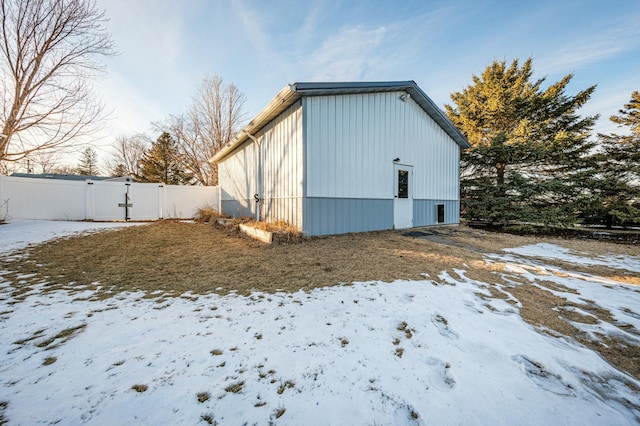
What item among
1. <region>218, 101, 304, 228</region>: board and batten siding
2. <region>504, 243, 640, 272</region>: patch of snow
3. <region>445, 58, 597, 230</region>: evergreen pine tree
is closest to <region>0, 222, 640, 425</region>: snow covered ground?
<region>504, 243, 640, 272</region>: patch of snow

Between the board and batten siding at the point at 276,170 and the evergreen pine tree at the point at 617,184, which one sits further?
the evergreen pine tree at the point at 617,184

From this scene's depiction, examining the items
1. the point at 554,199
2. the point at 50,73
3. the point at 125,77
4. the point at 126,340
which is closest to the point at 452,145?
the point at 554,199

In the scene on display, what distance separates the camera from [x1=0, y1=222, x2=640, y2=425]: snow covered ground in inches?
49.3

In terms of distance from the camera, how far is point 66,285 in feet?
9.53

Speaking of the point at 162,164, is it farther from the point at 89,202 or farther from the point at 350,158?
the point at 350,158

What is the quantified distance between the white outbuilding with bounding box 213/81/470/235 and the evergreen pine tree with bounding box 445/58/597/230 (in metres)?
2.27

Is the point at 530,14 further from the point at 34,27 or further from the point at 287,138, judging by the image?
the point at 34,27

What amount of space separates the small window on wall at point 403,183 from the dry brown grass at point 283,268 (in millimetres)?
2381

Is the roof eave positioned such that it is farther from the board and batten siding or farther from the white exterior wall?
the white exterior wall

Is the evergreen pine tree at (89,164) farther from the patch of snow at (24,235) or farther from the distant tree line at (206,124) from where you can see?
the patch of snow at (24,235)

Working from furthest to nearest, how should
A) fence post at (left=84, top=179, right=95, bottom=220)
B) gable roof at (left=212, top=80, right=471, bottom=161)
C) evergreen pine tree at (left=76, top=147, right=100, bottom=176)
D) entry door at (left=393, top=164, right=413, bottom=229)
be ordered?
evergreen pine tree at (left=76, top=147, right=100, bottom=176) < fence post at (left=84, top=179, right=95, bottom=220) < entry door at (left=393, top=164, right=413, bottom=229) < gable roof at (left=212, top=80, right=471, bottom=161)

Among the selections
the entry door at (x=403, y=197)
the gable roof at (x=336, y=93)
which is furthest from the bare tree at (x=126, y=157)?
the entry door at (x=403, y=197)

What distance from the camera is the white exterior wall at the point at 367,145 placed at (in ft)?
19.6

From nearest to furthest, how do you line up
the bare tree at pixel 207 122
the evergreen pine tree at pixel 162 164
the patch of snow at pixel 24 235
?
the patch of snow at pixel 24 235 → the bare tree at pixel 207 122 → the evergreen pine tree at pixel 162 164
